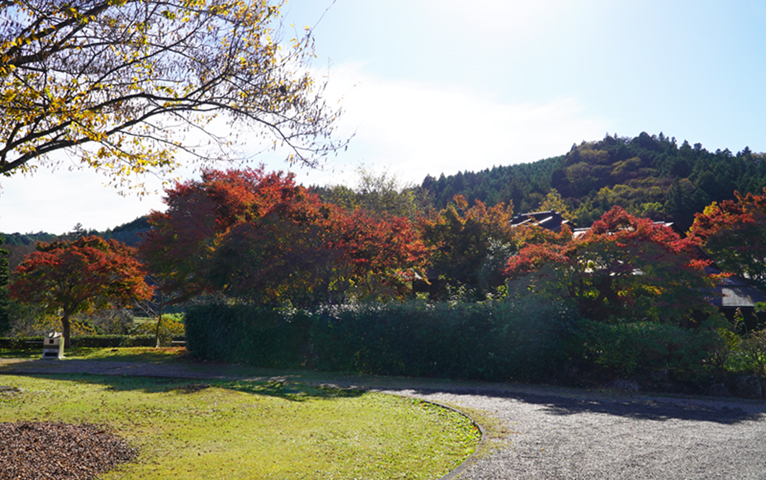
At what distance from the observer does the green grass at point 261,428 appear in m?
5.45

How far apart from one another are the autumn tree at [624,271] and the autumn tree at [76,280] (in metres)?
16.9

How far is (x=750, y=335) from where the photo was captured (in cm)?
1154

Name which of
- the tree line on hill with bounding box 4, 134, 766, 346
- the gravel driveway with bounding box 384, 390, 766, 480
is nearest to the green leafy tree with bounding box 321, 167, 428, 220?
the tree line on hill with bounding box 4, 134, 766, 346

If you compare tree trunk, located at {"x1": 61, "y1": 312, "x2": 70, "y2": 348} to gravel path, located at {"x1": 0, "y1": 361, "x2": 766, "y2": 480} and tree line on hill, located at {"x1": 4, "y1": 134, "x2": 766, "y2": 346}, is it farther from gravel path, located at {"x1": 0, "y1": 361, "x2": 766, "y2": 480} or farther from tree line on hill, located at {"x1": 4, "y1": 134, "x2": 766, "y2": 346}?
gravel path, located at {"x1": 0, "y1": 361, "x2": 766, "y2": 480}

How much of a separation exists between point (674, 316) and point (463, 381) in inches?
211

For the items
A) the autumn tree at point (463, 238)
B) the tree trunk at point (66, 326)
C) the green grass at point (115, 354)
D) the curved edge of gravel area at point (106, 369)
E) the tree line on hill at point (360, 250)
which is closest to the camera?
the tree line on hill at point (360, 250)

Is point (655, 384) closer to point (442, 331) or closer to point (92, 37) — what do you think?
point (442, 331)

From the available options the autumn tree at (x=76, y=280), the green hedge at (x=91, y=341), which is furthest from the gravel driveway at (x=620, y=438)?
the green hedge at (x=91, y=341)

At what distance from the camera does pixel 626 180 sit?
61.8 meters

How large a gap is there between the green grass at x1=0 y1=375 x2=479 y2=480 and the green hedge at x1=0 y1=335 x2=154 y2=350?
15026 millimetres

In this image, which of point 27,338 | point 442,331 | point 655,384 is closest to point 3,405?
point 442,331

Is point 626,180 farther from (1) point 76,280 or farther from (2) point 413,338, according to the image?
(1) point 76,280

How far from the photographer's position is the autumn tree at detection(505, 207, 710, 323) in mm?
11828

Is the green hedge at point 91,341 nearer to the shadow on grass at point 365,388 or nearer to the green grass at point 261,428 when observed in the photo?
the shadow on grass at point 365,388
